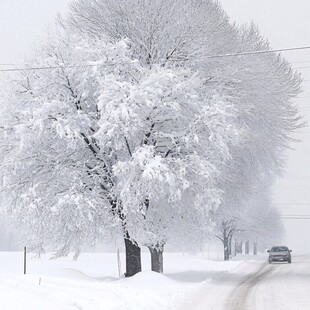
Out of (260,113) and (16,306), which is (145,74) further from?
(16,306)

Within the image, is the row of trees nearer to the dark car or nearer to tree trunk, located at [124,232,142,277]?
tree trunk, located at [124,232,142,277]

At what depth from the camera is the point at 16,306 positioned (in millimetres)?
10875

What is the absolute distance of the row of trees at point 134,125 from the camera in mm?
21000

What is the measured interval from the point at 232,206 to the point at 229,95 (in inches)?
217

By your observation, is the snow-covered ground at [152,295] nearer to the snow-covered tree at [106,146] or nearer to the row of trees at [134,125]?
the snow-covered tree at [106,146]

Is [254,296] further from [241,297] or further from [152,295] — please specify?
[152,295]

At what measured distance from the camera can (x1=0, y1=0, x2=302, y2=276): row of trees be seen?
827 inches

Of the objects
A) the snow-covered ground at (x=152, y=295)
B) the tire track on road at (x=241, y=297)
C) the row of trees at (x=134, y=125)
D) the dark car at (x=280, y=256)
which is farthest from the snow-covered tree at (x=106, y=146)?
the dark car at (x=280, y=256)

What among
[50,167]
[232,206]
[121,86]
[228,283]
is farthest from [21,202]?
[232,206]

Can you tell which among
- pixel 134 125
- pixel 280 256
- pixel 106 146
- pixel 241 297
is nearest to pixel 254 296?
pixel 241 297

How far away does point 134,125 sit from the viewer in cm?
2088

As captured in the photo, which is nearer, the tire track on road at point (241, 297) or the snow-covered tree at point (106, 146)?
the tire track on road at point (241, 297)

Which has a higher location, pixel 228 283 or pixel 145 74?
pixel 145 74

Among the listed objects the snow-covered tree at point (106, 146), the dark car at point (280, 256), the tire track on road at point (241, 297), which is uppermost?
the snow-covered tree at point (106, 146)
